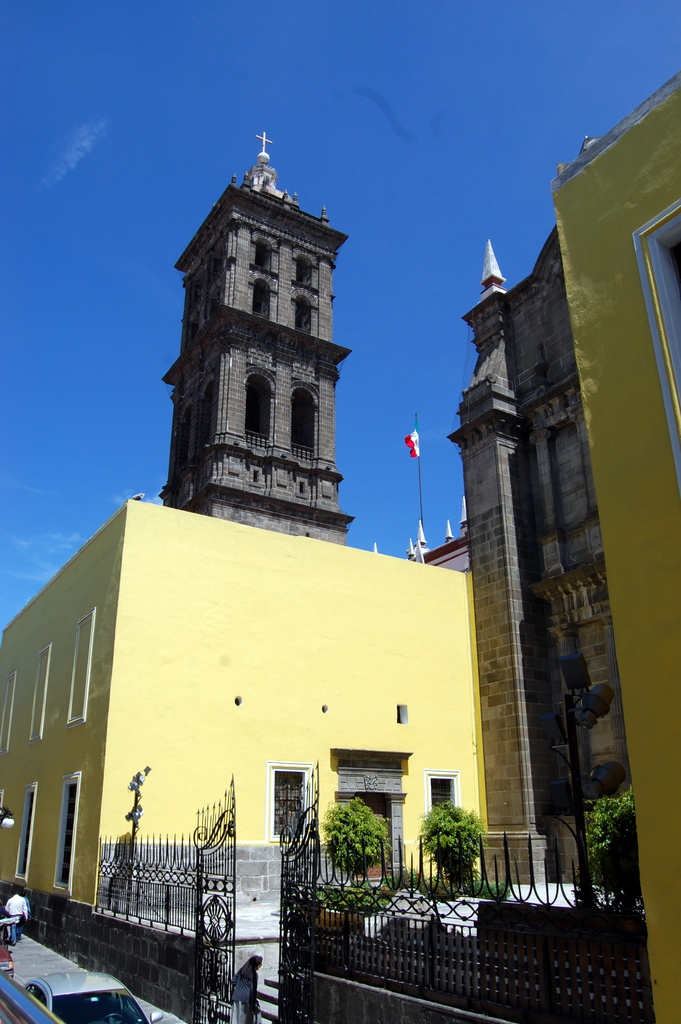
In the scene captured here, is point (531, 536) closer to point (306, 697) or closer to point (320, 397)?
point (306, 697)

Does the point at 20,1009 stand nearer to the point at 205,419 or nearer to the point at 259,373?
the point at 259,373

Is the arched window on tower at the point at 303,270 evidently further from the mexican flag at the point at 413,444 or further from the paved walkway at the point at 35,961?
the paved walkway at the point at 35,961

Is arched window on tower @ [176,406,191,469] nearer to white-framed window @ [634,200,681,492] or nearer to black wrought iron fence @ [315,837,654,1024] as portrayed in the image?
black wrought iron fence @ [315,837,654,1024]

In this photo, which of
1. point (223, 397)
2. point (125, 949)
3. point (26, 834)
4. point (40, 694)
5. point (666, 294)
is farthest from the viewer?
point (223, 397)

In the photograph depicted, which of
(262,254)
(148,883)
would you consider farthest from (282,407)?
(148,883)

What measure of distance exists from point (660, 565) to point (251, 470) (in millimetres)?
27312

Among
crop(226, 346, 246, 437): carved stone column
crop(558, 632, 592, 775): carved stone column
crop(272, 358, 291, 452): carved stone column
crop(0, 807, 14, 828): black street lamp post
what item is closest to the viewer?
crop(558, 632, 592, 775): carved stone column

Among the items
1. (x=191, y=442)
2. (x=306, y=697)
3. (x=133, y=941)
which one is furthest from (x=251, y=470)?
(x=133, y=941)

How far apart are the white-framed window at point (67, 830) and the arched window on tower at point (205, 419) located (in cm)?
1952

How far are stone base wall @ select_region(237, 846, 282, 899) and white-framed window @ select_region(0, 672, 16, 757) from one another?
1157 centimetres

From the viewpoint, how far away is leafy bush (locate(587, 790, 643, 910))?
20.5ft

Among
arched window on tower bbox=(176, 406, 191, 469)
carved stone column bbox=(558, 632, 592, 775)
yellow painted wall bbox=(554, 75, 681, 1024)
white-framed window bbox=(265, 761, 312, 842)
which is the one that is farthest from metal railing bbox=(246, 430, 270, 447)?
yellow painted wall bbox=(554, 75, 681, 1024)

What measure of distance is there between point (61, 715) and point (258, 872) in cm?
618

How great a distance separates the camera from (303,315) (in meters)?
37.3
